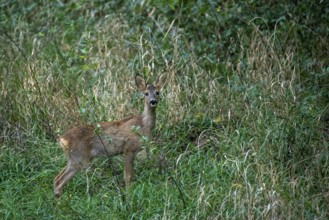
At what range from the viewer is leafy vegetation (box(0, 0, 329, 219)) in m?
8.32

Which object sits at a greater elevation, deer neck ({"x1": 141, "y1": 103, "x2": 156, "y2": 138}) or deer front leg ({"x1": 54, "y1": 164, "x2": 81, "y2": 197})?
deer neck ({"x1": 141, "y1": 103, "x2": 156, "y2": 138})

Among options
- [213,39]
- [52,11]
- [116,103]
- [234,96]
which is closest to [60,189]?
[116,103]

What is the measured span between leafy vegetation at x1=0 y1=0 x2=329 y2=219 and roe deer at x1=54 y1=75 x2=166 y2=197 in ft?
0.50

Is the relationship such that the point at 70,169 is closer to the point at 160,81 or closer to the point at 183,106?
the point at 160,81

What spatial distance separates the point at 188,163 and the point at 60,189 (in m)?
1.36

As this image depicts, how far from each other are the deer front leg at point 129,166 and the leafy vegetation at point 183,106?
119 mm

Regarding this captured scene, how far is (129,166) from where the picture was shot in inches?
367

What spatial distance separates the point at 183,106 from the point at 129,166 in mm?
1306

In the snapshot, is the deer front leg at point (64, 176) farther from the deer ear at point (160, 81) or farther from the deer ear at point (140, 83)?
the deer ear at point (160, 81)

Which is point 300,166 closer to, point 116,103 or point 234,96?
point 234,96

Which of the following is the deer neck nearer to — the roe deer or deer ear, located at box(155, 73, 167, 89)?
the roe deer

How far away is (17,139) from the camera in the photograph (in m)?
9.73

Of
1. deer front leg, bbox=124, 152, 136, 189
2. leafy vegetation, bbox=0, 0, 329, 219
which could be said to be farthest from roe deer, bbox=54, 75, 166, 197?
leafy vegetation, bbox=0, 0, 329, 219

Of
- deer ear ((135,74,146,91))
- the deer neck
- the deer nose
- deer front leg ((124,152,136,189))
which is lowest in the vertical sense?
deer front leg ((124,152,136,189))
